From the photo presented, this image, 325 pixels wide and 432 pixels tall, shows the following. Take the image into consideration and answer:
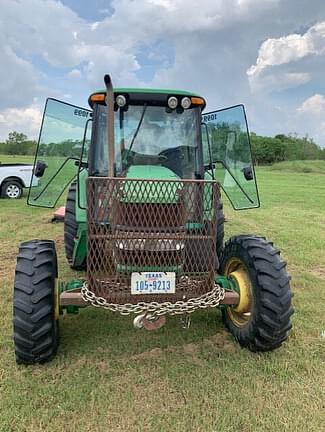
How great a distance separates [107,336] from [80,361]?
1.46 ft

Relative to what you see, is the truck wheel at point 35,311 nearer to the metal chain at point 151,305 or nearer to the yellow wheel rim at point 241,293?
the metal chain at point 151,305

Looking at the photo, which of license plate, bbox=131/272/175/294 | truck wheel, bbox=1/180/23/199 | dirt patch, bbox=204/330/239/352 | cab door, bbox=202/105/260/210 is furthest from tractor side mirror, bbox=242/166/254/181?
truck wheel, bbox=1/180/23/199

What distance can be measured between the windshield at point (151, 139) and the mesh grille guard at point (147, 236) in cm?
104

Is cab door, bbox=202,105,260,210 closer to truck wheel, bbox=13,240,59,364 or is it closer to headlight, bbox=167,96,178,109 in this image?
headlight, bbox=167,96,178,109

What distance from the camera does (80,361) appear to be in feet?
10.9

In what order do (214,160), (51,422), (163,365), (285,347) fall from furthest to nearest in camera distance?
(214,160), (285,347), (163,365), (51,422)

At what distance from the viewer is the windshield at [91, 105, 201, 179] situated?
4.12m

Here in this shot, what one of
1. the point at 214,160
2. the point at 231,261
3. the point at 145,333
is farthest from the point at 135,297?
the point at 214,160

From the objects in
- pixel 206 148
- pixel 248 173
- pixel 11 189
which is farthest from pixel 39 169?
pixel 11 189

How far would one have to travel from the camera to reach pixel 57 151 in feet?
16.8

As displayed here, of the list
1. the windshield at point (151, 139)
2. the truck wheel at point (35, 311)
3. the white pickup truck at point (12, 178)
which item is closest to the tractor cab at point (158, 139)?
the windshield at point (151, 139)

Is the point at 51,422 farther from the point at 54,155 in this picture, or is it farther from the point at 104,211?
the point at 54,155

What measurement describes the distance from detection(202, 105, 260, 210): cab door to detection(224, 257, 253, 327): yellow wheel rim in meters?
1.15

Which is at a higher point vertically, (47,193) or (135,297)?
(47,193)
